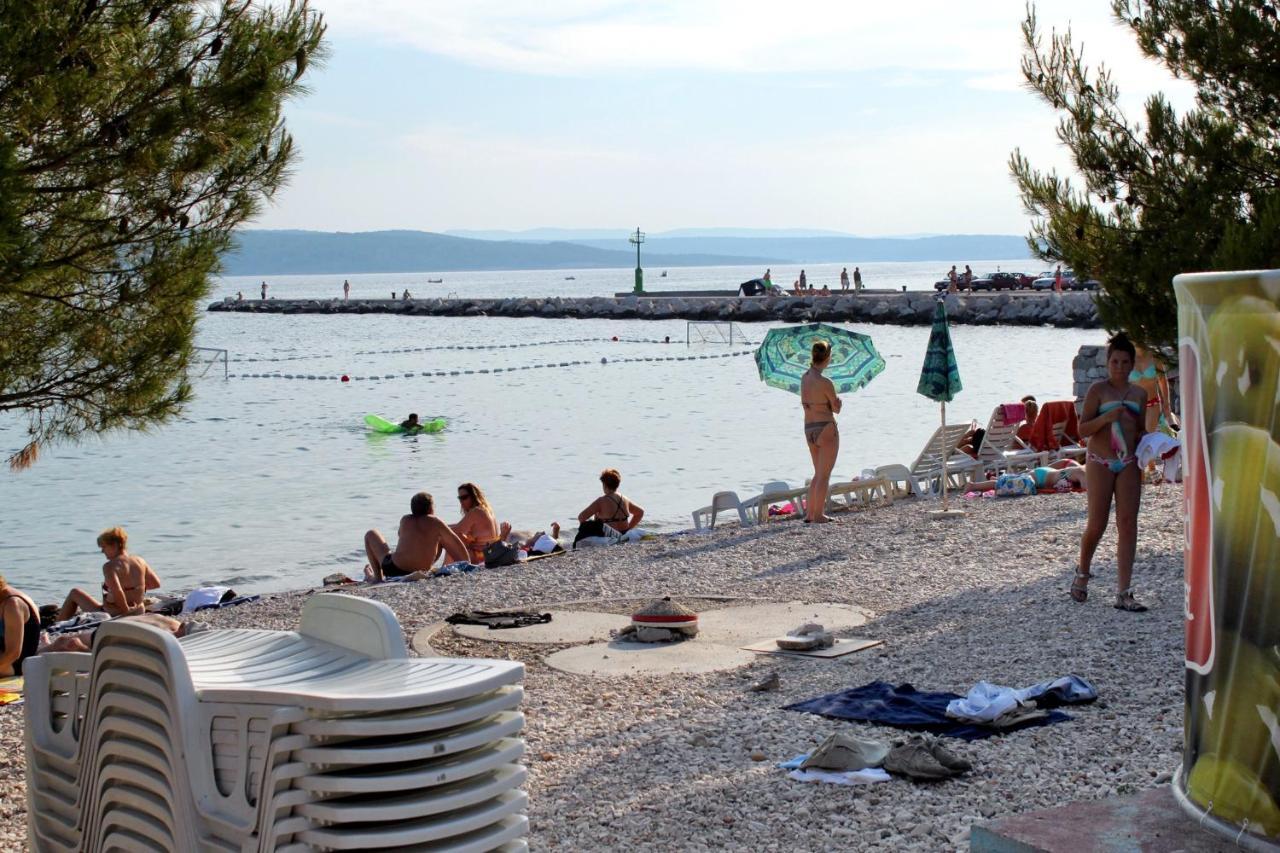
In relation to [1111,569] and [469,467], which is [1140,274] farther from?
[469,467]

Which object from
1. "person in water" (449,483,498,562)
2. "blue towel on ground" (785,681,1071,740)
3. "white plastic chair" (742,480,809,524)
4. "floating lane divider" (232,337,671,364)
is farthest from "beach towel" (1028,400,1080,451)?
"floating lane divider" (232,337,671,364)

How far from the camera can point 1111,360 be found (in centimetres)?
744

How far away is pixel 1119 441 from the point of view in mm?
7398

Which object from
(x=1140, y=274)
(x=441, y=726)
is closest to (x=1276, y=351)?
(x=441, y=726)

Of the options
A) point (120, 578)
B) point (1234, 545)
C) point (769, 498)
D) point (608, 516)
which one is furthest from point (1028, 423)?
point (1234, 545)

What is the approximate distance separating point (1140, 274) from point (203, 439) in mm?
25687

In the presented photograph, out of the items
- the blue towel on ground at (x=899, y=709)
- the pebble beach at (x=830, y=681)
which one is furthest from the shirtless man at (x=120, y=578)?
the blue towel on ground at (x=899, y=709)

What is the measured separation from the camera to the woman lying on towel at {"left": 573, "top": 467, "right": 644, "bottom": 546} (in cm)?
1295

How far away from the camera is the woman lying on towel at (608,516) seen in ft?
42.5

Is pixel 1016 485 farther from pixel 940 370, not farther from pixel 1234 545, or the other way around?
pixel 1234 545

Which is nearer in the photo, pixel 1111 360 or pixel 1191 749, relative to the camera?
pixel 1191 749

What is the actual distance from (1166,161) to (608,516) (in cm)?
586

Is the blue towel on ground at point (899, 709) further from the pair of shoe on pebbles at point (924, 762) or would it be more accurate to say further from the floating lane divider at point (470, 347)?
the floating lane divider at point (470, 347)

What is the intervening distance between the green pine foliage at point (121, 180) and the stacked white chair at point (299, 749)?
204 cm
